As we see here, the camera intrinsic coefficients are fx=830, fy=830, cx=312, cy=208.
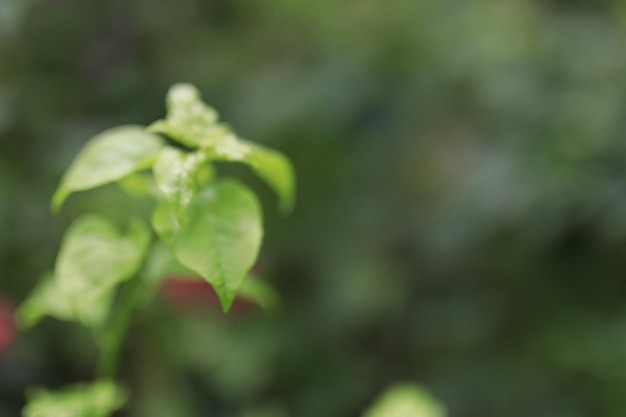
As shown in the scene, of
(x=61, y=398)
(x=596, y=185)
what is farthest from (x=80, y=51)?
(x=61, y=398)

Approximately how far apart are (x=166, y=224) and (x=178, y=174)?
32 mm

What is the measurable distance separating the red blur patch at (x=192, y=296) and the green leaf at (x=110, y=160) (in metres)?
1.04

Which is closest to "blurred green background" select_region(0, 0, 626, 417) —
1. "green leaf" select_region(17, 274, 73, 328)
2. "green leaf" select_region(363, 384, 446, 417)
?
"green leaf" select_region(363, 384, 446, 417)

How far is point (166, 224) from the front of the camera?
474 mm

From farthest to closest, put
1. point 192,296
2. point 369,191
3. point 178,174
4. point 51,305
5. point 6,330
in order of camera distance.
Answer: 1. point 369,191
2. point 192,296
3. point 6,330
4. point 51,305
5. point 178,174

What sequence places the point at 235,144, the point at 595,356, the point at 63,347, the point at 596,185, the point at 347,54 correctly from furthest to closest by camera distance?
the point at 347,54 → the point at 63,347 → the point at 595,356 → the point at 596,185 → the point at 235,144

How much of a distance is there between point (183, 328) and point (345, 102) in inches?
21.4

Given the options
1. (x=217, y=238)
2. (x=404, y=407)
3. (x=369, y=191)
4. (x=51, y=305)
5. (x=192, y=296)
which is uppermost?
(x=217, y=238)

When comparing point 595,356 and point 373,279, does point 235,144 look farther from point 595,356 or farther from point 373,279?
point 373,279

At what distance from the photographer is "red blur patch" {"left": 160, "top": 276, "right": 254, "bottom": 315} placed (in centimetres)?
156

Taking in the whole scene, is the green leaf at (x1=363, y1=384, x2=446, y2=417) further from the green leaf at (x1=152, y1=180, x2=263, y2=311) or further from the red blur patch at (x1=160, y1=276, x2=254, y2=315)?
the red blur patch at (x1=160, y1=276, x2=254, y2=315)

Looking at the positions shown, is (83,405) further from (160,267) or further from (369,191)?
(369,191)

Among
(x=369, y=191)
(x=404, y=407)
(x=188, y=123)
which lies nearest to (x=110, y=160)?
(x=188, y=123)

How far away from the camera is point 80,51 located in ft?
5.58
